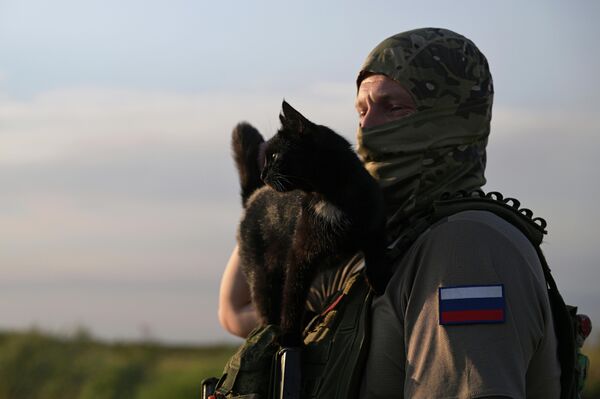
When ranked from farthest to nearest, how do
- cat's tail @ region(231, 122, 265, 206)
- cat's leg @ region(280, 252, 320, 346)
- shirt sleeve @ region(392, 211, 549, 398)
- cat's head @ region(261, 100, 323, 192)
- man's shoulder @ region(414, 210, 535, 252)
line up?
cat's tail @ region(231, 122, 265, 206), cat's head @ region(261, 100, 323, 192), cat's leg @ region(280, 252, 320, 346), man's shoulder @ region(414, 210, 535, 252), shirt sleeve @ region(392, 211, 549, 398)

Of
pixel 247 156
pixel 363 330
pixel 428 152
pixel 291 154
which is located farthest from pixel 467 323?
pixel 247 156

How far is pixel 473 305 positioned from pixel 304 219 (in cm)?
89

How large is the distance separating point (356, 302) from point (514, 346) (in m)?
0.55

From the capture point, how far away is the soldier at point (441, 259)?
212 cm

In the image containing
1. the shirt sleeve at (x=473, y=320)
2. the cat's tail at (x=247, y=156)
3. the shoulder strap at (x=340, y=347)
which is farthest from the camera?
the cat's tail at (x=247, y=156)

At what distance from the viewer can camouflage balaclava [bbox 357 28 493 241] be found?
2.56 m

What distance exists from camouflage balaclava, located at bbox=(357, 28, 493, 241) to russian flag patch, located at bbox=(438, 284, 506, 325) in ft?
1.57

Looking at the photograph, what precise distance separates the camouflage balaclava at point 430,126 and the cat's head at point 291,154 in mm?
285

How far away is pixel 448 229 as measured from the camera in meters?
2.26

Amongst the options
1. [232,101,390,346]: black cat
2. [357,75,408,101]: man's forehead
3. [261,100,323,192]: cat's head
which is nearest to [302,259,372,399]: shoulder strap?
[232,101,390,346]: black cat

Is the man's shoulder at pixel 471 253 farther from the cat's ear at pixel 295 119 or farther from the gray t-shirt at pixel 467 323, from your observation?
the cat's ear at pixel 295 119

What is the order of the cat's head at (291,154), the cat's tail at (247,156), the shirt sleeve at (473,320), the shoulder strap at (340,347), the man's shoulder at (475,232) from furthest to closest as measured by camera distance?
1. the cat's tail at (247,156)
2. the cat's head at (291,154)
3. the shoulder strap at (340,347)
4. the man's shoulder at (475,232)
5. the shirt sleeve at (473,320)

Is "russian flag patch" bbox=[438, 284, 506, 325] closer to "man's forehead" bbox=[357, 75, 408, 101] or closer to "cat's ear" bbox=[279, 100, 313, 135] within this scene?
"man's forehead" bbox=[357, 75, 408, 101]

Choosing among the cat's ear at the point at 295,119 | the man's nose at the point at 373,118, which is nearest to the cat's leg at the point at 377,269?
the man's nose at the point at 373,118
